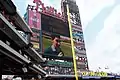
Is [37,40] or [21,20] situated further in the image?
[37,40]

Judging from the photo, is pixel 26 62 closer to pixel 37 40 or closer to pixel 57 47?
pixel 37 40

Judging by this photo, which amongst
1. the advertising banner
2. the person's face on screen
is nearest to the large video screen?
the person's face on screen

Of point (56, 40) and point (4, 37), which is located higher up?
point (56, 40)

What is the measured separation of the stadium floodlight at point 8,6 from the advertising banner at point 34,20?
90.4ft

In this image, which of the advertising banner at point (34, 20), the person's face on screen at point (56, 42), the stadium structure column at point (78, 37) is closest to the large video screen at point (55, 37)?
the person's face on screen at point (56, 42)

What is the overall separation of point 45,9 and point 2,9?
32.0 metres

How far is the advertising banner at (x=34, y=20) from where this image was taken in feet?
115

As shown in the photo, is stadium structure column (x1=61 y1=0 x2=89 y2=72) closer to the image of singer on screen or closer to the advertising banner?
the image of singer on screen

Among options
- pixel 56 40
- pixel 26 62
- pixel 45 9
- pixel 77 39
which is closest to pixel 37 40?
pixel 56 40

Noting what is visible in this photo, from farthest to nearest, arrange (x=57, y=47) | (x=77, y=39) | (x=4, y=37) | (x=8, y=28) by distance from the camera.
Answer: (x=77, y=39)
(x=57, y=47)
(x=4, y=37)
(x=8, y=28)

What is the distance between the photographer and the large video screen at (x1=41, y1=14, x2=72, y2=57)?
3584 cm

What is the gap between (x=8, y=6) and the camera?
271 inches

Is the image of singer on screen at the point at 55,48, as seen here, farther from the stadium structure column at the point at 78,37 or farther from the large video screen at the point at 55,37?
the stadium structure column at the point at 78,37

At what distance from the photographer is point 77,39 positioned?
4350cm
